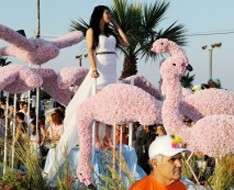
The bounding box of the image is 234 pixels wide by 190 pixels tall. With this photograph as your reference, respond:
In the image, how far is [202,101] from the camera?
7.28 m

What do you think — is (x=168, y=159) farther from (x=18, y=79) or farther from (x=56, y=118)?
(x=56, y=118)

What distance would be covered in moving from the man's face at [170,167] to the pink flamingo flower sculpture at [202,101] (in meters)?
2.78

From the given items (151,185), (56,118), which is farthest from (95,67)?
(151,185)

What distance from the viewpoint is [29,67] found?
400 inches

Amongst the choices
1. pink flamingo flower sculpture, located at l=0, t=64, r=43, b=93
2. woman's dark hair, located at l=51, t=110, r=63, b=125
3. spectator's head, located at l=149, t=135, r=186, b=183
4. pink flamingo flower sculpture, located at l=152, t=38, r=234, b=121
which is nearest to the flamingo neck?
pink flamingo flower sculpture, located at l=152, t=38, r=234, b=121

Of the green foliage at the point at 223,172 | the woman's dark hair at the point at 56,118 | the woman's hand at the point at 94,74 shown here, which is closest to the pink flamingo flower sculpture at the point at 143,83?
the woman's hand at the point at 94,74

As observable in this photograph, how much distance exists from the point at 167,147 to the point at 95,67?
164 inches

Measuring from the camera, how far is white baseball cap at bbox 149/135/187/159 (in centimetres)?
448

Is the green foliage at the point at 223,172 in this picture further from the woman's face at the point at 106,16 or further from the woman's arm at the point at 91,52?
the woman's face at the point at 106,16

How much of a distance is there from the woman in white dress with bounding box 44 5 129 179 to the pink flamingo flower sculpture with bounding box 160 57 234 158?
1.46 m

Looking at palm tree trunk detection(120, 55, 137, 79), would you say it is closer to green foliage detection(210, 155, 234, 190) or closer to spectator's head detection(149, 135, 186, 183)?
green foliage detection(210, 155, 234, 190)

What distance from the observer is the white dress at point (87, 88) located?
852 centimetres

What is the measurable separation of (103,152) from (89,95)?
2.73 ft

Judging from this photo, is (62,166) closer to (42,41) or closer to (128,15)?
(42,41)
